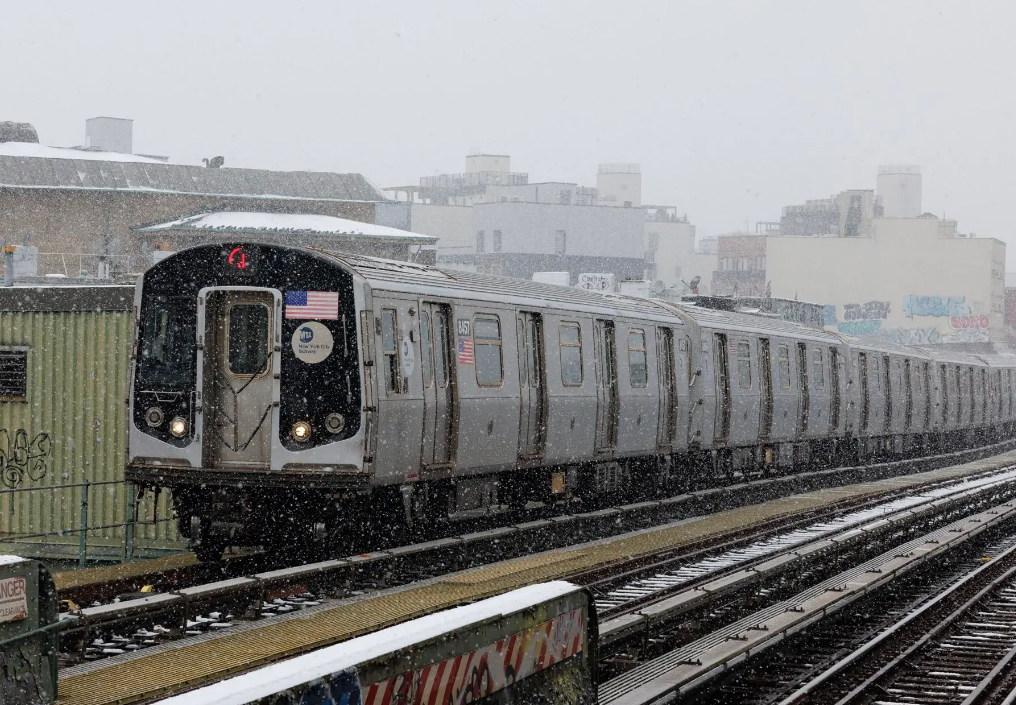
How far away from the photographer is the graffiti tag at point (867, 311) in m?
101

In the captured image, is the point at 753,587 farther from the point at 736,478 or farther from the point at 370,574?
the point at 736,478

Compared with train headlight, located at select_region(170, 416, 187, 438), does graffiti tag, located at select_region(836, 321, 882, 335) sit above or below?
above

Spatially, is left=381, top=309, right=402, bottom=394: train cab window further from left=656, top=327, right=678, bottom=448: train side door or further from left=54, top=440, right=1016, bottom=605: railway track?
left=656, top=327, right=678, bottom=448: train side door

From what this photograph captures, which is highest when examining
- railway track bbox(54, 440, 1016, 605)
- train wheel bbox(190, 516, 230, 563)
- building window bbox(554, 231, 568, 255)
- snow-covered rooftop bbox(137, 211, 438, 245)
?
building window bbox(554, 231, 568, 255)

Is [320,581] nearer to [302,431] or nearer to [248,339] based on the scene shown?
[302,431]

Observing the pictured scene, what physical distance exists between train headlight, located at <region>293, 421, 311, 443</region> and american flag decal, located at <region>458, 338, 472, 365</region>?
7.31 feet

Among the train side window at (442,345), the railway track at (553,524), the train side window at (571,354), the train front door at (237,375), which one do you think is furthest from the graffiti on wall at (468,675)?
the train side window at (571,354)

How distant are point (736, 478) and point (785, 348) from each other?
2590 millimetres

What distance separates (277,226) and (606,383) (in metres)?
43.3

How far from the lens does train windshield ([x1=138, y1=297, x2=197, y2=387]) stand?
13.5 m

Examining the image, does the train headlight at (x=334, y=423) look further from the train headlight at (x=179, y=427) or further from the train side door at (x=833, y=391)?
the train side door at (x=833, y=391)

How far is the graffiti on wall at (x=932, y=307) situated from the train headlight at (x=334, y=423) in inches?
3654

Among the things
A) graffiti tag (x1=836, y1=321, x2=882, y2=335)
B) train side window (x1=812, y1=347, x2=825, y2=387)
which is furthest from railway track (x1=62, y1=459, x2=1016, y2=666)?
graffiti tag (x1=836, y1=321, x2=882, y2=335)

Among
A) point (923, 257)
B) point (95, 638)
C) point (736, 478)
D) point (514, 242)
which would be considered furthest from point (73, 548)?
point (923, 257)
